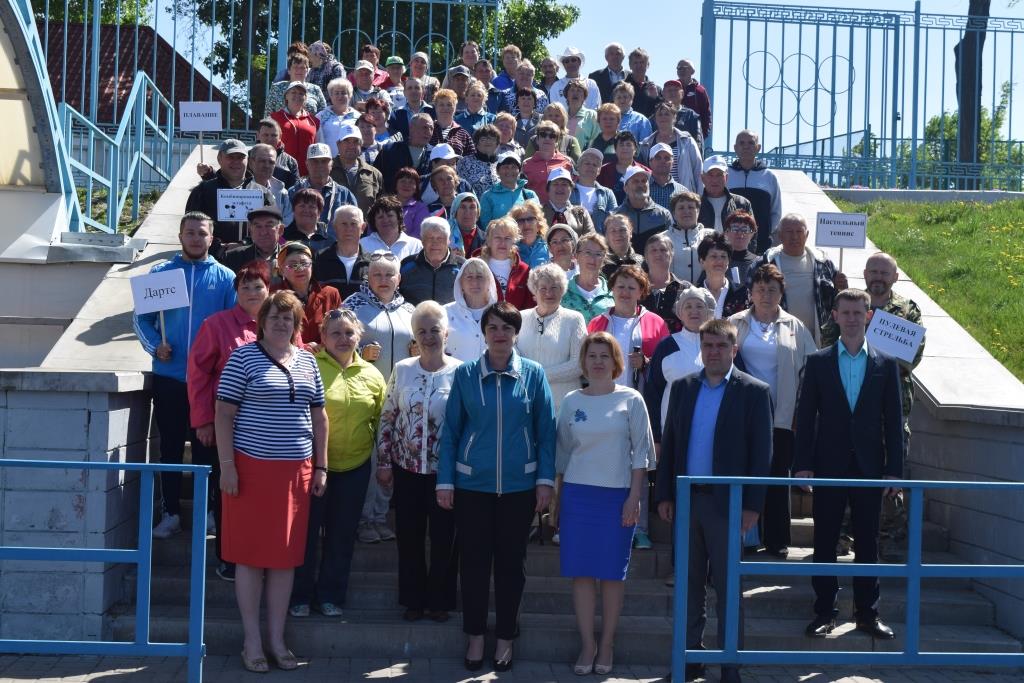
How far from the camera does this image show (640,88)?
14.2m

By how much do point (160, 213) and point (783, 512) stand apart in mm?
6597

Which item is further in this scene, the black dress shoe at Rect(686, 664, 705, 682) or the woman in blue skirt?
the woman in blue skirt

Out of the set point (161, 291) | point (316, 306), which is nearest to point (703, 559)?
point (316, 306)

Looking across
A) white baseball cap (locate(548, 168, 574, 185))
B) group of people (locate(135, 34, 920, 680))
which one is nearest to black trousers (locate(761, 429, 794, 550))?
group of people (locate(135, 34, 920, 680))

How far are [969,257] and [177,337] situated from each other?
333 inches

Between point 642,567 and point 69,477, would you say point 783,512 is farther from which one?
point 69,477

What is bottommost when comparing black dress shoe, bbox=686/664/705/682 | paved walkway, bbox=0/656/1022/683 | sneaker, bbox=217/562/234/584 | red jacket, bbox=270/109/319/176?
paved walkway, bbox=0/656/1022/683

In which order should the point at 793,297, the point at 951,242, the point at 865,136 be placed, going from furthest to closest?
the point at 865,136 → the point at 951,242 → the point at 793,297

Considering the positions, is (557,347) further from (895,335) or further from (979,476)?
(979,476)

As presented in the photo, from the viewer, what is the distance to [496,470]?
655cm

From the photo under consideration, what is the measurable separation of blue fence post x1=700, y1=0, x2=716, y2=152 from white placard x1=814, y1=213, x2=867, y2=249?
6.28 metres

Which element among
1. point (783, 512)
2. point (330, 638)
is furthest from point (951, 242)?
point (330, 638)

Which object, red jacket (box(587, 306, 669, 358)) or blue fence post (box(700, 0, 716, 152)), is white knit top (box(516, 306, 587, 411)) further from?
blue fence post (box(700, 0, 716, 152))

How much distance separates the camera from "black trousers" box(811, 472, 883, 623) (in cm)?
699
